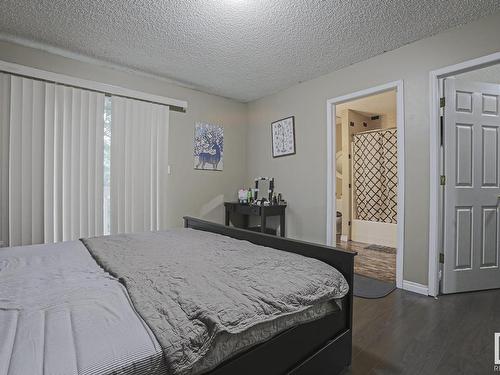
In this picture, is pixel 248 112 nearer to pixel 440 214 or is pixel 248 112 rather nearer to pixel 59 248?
pixel 440 214

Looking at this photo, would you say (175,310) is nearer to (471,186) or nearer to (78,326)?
(78,326)

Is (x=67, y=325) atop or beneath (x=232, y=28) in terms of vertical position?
beneath

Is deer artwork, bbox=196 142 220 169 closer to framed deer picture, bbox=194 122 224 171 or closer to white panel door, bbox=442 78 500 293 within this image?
framed deer picture, bbox=194 122 224 171

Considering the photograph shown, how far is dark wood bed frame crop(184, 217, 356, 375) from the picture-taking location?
93 centimetres

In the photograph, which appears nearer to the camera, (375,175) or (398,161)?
(398,161)

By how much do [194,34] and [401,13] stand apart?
165cm

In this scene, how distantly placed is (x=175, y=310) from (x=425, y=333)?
171 cm

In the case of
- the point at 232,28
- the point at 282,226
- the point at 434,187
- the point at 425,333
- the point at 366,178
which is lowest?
the point at 425,333

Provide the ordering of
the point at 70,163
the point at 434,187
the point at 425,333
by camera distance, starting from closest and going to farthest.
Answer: the point at 425,333, the point at 434,187, the point at 70,163

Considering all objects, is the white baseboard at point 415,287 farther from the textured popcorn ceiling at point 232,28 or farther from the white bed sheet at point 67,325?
the white bed sheet at point 67,325

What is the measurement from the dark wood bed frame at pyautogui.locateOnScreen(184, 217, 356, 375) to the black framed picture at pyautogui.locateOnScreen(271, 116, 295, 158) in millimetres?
2164

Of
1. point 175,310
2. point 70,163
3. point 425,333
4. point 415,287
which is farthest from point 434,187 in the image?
point 70,163

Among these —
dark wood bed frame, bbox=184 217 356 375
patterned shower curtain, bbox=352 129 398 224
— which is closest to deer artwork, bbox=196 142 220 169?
dark wood bed frame, bbox=184 217 356 375

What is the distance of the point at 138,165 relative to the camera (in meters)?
3.13
